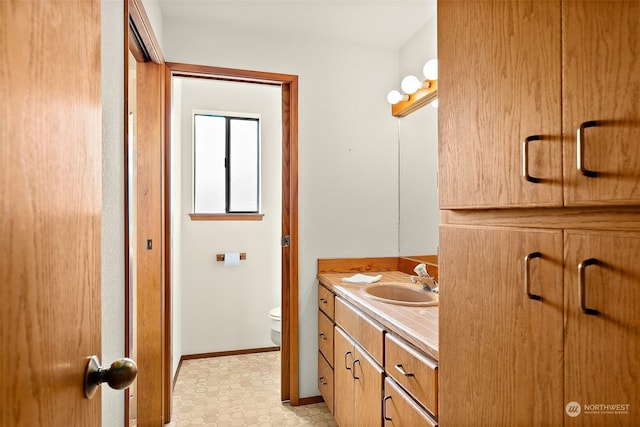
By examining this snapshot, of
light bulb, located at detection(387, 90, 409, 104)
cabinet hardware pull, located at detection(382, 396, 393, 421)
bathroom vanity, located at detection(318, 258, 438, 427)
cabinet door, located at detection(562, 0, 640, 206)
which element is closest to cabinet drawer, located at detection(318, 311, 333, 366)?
bathroom vanity, located at detection(318, 258, 438, 427)

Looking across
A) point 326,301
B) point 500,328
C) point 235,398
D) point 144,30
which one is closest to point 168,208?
point 144,30

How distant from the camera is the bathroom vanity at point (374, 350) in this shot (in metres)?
1.24

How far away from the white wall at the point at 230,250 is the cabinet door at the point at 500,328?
237cm

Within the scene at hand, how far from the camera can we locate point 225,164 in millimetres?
3426

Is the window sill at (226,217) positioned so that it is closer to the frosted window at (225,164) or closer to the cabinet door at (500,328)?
the frosted window at (225,164)

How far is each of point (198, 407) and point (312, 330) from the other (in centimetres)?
87

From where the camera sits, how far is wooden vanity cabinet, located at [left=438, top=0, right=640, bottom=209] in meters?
0.61

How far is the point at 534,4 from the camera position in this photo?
2.50 ft

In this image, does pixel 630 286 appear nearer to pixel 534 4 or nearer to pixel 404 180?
pixel 534 4

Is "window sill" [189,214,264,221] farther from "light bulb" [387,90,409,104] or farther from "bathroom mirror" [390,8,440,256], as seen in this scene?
"light bulb" [387,90,409,104]

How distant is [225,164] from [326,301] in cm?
178

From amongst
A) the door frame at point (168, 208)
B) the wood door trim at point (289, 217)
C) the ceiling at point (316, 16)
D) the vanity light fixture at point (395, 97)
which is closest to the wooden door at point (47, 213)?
the door frame at point (168, 208)

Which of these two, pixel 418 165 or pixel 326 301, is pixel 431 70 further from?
pixel 326 301

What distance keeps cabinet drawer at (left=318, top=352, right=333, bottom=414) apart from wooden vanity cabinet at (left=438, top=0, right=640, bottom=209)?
1541mm
